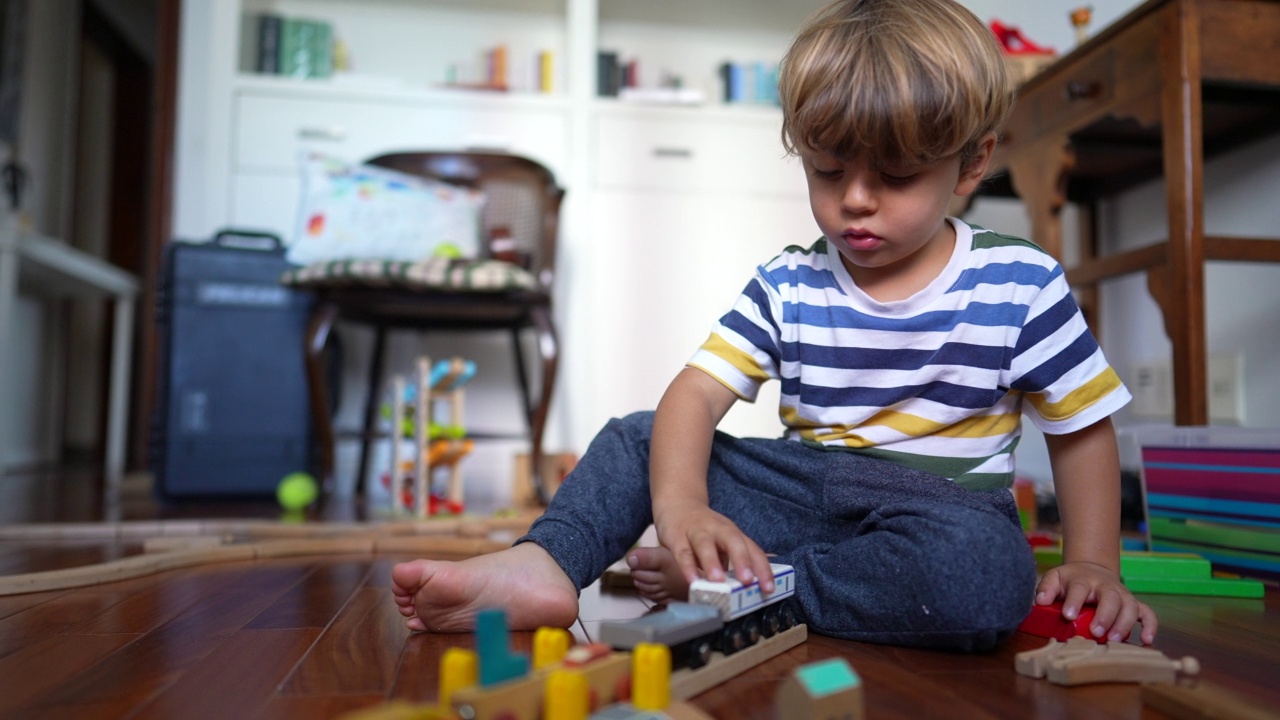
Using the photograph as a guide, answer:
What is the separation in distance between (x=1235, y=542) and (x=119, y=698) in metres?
1.06

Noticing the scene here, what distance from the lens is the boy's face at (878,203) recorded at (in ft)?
2.20

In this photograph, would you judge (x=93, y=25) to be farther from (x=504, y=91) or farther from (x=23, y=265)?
(x=504, y=91)

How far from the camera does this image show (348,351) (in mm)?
2311

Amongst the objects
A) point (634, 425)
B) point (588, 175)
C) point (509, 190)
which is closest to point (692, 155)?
point (588, 175)

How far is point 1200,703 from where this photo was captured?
0.46 m

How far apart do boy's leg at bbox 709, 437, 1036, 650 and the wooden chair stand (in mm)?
997

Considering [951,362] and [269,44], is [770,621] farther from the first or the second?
[269,44]

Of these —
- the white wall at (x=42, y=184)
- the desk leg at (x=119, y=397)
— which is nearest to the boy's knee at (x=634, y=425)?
the desk leg at (x=119, y=397)

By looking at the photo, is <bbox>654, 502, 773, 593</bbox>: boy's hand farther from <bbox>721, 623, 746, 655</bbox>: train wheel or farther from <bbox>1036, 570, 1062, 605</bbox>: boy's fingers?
<bbox>1036, 570, 1062, 605</bbox>: boy's fingers

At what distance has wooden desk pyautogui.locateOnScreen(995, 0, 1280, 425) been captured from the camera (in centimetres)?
119

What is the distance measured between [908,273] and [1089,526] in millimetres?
252

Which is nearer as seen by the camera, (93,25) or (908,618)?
(908,618)

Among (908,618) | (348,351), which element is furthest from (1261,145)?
(348,351)

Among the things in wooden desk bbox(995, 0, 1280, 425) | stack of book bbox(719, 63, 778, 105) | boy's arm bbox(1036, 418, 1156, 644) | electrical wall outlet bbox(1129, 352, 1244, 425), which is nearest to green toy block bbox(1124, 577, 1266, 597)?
boy's arm bbox(1036, 418, 1156, 644)
